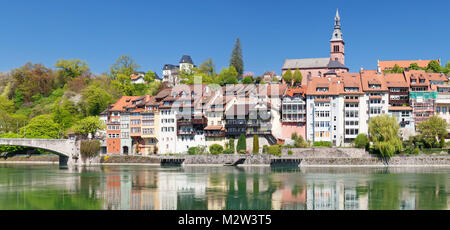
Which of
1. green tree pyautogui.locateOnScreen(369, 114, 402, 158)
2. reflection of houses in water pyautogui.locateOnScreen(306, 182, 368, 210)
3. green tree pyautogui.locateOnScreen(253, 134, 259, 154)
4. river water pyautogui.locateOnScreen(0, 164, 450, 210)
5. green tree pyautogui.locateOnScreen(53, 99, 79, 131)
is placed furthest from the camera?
green tree pyautogui.locateOnScreen(53, 99, 79, 131)

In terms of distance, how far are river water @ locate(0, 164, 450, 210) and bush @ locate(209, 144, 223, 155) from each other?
41.0ft

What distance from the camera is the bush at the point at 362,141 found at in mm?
75438

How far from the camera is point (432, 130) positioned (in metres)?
75.3

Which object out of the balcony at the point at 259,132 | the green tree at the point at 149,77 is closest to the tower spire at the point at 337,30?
the green tree at the point at 149,77

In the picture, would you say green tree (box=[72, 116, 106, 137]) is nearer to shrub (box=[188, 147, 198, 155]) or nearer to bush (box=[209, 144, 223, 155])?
shrub (box=[188, 147, 198, 155])

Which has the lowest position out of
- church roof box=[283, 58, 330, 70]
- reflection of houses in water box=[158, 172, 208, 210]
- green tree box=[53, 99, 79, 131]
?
reflection of houses in water box=[158, 172, 208, 210]

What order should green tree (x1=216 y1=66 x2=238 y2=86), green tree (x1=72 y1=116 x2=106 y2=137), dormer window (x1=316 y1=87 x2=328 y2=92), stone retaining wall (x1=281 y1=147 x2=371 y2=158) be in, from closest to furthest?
stone retaining wall (x1=281 y1=147 x2=371 y2=158) → dormer window (x1=316 y1=87 x2=328 y2=92) → green tree (x1=72 y1=116 x2=106 y2=137) → green tree (x1=216 y1=66 x2=238 y2=86)

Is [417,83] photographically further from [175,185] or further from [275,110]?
[175,185]

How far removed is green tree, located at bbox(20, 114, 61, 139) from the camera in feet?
303

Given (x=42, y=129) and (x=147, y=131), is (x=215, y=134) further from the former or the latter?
(x=42, y=129)

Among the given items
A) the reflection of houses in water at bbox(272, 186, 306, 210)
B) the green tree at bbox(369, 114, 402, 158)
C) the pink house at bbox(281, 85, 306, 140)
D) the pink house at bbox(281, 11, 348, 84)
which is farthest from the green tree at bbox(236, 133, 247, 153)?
the pink house at bbox(281, 11, 348, 84)

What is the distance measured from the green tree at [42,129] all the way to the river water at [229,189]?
76.9 ft

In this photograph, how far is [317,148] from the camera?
2990 inches

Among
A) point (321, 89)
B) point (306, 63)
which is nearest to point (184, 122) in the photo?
point (321, 89)
